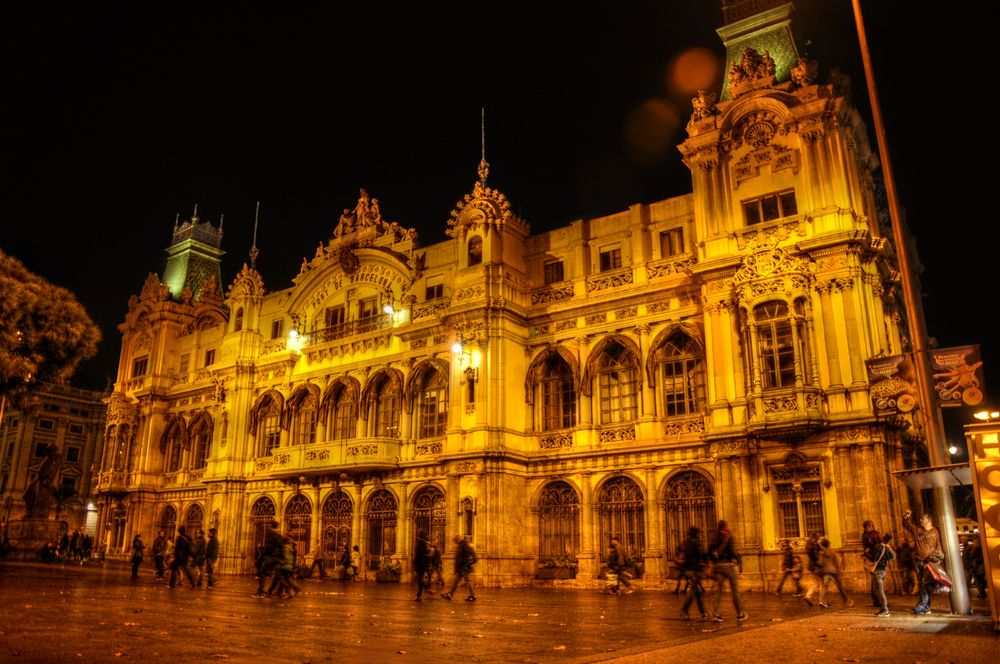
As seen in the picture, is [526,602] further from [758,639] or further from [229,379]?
[229,379]

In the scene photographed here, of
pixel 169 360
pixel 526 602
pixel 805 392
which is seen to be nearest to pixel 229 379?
pixel 169 360

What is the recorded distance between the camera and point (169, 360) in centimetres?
4506

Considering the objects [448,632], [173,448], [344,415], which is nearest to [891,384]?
[448,632]

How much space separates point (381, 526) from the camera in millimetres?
32719

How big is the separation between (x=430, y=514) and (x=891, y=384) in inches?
751

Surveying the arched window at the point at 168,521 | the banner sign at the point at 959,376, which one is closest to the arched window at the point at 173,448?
the arched window at the point at 168,521

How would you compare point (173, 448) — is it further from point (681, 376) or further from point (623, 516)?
point (681, 376)

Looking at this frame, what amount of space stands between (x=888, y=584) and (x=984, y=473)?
11.4 meters

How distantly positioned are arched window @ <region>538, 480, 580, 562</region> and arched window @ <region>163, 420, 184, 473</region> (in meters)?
22.9

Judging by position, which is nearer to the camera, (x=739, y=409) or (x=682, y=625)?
(x=682, y=625)

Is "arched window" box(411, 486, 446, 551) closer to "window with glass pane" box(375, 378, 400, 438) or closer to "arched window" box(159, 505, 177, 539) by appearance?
"window with glass pane" box(375, 378, 400, 438)

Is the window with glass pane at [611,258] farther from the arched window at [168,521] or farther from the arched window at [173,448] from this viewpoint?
the arched window at [168,521]

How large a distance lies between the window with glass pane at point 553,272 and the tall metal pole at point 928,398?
1752cm

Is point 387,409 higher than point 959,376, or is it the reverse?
point 387,409
